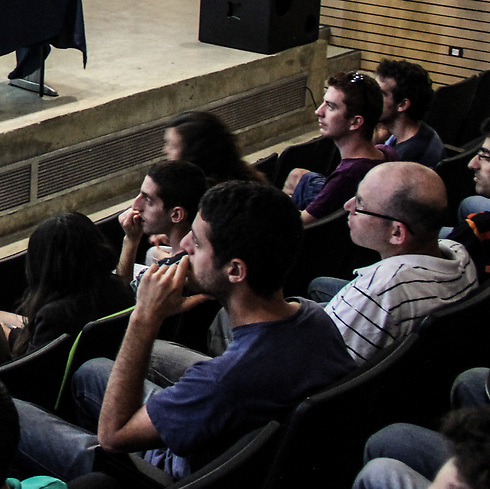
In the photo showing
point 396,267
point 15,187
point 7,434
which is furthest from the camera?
point 15,187

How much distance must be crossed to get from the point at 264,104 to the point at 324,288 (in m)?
2.94

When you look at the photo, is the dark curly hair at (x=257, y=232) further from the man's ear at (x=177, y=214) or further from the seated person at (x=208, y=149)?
the seated person at (x=208, y=149)

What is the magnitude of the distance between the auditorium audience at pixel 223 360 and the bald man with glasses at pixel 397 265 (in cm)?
Answer: 25

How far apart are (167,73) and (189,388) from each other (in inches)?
141

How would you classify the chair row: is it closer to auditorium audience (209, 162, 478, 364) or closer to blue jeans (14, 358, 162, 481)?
auditorium audience (209, 162, 478, 364)

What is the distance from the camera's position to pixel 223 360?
1626 mm

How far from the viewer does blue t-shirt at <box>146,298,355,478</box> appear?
1598mm

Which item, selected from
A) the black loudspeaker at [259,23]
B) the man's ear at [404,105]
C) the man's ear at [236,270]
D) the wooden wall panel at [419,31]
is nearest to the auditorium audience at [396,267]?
the man's ear at [236,270]

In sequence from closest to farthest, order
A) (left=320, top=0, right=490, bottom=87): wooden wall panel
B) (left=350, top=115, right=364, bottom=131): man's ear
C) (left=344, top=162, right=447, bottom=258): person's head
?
(left=344, top=162, right=447, bottom=258): person's head → (left=350, top=115, right=364, bottom=131): man's ear → (left=320, top=0, right=490, bottom=87): wooden wall panel

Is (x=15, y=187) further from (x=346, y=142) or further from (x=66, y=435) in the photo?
(x=66, y=435)

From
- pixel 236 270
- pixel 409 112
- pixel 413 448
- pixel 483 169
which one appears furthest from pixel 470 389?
pixel 409 112

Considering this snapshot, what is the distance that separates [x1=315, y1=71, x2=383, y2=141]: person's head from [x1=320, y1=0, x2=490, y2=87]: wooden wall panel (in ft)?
10.2

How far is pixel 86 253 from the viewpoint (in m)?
2.33

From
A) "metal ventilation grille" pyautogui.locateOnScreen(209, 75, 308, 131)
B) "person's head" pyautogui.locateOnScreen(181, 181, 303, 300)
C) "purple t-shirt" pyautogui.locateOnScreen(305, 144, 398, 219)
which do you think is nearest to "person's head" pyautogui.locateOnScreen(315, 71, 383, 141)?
"purple t-shirt" pyautogui.locateOnScreen(305, 144, 398, 219)
